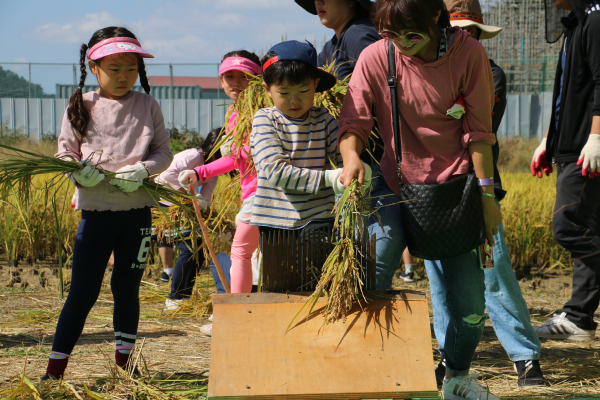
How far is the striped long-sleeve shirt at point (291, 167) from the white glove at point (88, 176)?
0.65 meters

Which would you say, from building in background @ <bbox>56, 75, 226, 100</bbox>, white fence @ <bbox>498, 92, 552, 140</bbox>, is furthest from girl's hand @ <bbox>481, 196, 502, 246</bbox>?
white fence @ <bbox>498, 92, 552, 140</bbox>

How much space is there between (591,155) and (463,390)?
1.36m

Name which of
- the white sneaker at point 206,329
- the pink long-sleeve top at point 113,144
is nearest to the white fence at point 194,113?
the white sneaker at point 206,329

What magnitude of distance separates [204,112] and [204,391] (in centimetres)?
1765

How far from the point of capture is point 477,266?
2.22m

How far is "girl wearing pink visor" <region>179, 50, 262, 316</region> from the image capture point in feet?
9.89

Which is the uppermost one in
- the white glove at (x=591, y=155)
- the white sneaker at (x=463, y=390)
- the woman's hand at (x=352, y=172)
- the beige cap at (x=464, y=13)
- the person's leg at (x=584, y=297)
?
the beige cap at (x=464, y=13)

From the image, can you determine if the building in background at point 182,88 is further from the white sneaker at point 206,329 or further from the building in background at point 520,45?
the white sneaker at point 206,329

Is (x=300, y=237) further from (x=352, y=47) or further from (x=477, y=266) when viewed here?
(x=352, y=47)

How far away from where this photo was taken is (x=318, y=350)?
186 cm

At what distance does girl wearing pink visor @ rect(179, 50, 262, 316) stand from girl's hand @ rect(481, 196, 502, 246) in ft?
3.85

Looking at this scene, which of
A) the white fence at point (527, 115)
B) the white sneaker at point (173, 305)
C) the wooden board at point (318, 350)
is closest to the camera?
the wooden board at point (318, 350)

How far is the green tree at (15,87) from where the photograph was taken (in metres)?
19.2

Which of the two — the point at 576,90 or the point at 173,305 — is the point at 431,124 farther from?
the point at 173,305
